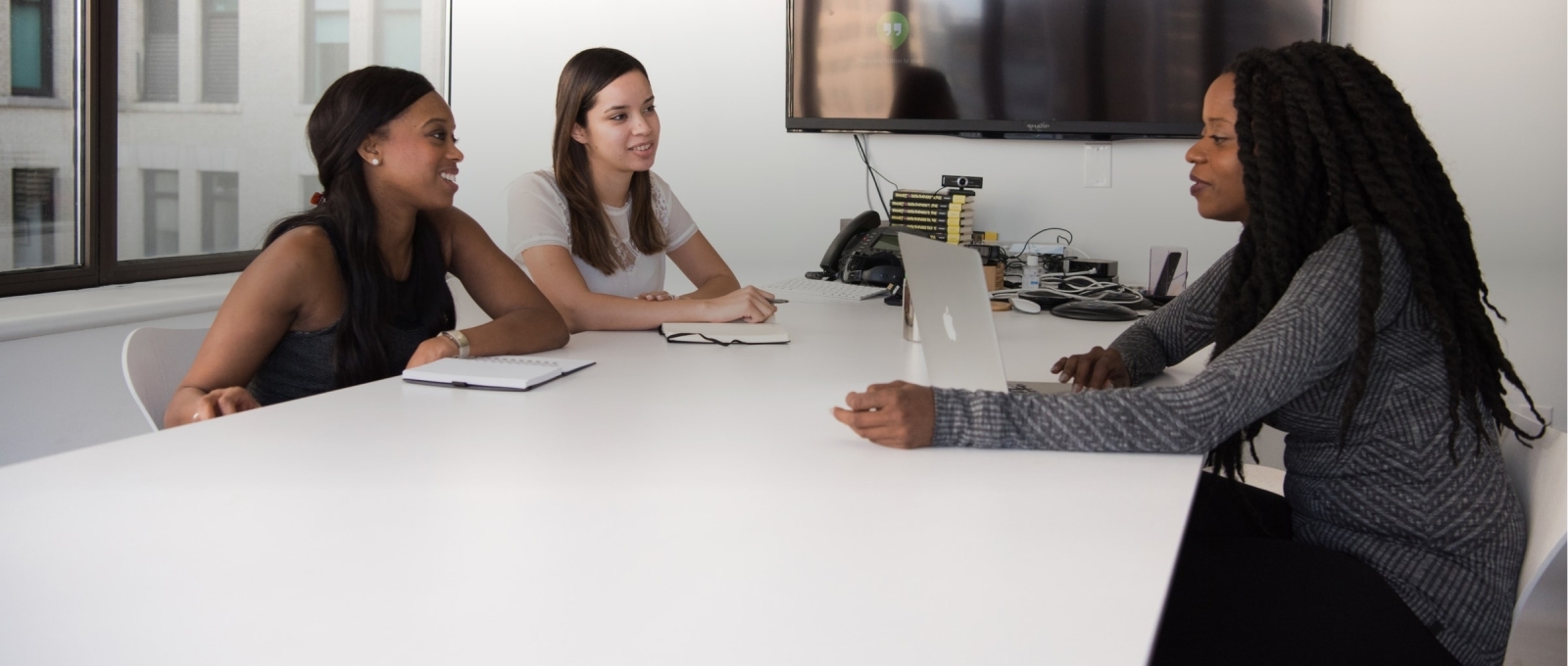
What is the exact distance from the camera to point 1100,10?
12.3ft

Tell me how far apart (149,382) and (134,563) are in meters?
1.02

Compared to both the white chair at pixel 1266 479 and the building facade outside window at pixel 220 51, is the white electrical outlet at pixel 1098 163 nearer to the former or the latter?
the white chair at pixel 1266 479

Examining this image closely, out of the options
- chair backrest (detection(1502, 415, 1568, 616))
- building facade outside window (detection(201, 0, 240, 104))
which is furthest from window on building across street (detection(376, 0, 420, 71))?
chair backrest (detection(1502, 415, 1568, 616))

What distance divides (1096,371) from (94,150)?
8.48 ft

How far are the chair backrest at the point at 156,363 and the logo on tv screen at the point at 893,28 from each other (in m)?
2.54

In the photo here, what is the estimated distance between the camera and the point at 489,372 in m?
1.63

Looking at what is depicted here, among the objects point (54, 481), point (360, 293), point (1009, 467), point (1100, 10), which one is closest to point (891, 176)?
point (1100, 10)

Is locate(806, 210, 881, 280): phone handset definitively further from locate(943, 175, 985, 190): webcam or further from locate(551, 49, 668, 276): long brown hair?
locate(551, 49, 668, 276): long brown hair

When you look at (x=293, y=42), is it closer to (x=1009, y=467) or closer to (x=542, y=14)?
(x=542, y=14)

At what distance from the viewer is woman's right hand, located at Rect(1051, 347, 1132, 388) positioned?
67.8 inches

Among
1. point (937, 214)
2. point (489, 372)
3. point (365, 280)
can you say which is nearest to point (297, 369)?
point (365, 280)

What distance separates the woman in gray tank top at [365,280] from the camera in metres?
1.84

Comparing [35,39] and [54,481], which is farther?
[35,39]

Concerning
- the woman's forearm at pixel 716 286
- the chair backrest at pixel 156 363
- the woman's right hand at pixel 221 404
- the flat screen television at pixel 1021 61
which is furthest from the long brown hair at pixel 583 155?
the flat screen television at pixel 1021 61
